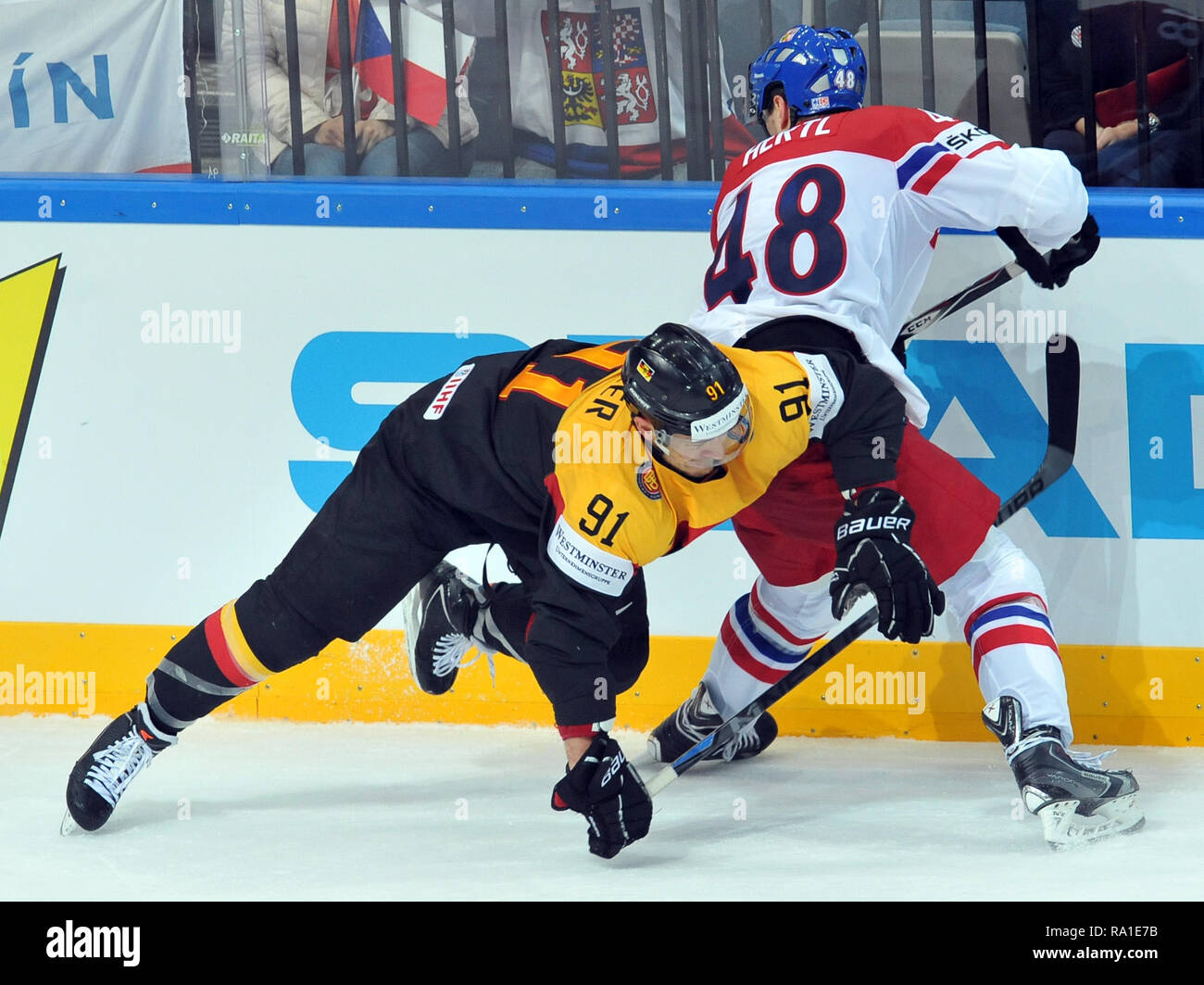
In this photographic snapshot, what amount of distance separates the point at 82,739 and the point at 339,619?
3.22ft

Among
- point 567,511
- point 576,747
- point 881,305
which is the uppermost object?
point 881,305

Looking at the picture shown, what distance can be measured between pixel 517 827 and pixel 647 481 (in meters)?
0.78

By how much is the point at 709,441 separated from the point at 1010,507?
3.00 feet

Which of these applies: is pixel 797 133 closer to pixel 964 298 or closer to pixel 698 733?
pixel 964 298

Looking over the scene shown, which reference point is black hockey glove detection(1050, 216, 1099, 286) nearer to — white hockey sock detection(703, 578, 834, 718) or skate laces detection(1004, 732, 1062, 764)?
white hockey sock detection(703, 578, 834, 718)

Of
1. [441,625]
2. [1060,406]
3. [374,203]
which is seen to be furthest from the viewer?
[374,203]

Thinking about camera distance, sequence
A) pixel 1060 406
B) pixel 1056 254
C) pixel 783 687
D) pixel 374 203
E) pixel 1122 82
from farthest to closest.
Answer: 1. pixel 1122 82
2. pixel 374 203
3. pixel 1060 406
4. pixel 1056 254
5. pixel 783 687

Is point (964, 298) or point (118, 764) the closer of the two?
point (118, 764)

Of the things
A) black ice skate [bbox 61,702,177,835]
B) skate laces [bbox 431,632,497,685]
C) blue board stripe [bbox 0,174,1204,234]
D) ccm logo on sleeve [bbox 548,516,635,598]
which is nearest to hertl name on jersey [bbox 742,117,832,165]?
blue board stripe [bbox 0,174,1204,234]

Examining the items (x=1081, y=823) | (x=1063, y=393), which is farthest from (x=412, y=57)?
(x=1081, y=823)

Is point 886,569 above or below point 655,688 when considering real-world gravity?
above

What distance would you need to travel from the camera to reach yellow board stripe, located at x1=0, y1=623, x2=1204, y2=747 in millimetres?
3277

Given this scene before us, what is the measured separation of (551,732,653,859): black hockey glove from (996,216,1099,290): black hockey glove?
1.28 m

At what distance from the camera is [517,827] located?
2779 millimetres
